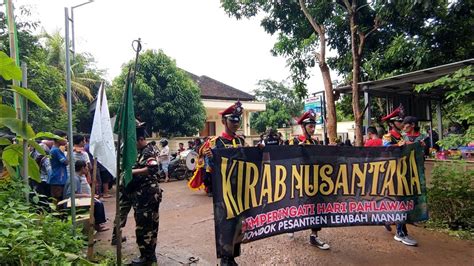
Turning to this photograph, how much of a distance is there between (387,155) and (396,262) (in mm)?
1305

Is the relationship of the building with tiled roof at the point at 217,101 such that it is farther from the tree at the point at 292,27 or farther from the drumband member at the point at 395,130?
the drumband member at the point at 395,130

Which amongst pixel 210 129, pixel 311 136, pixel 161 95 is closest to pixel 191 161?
pixel 161 95

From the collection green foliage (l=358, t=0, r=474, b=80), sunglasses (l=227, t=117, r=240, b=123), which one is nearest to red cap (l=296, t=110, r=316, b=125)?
sunglasses (l=227, t=117, r=240, b=123)

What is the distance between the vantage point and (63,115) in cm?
1359

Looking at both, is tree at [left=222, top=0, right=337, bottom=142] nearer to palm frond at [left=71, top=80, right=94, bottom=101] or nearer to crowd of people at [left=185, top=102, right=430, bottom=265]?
crowd of people at [left=185, top=102, right=430, bottom=265]

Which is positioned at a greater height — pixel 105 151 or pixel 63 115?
pixel 63 115

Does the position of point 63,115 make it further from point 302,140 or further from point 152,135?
point 302,140

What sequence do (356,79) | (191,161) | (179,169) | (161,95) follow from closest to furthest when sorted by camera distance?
(356,79) < (191,161) < (179,169) < (161,95)

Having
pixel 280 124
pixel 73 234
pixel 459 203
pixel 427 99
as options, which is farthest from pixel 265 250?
pixel 280 124

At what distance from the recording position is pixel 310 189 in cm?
394

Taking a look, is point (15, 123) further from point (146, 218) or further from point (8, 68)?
point (146, 218)

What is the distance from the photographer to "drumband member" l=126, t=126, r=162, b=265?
3705 millimetres

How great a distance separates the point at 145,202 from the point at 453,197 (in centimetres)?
448

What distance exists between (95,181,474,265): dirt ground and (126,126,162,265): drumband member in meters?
0.32
